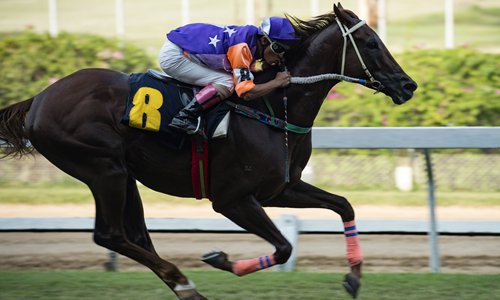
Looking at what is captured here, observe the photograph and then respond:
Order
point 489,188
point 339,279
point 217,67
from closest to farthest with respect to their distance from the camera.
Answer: point 217,67 < point 339,279 < point 489,188

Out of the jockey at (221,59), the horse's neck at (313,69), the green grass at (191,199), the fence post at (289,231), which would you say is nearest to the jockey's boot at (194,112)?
the jockey at (221,59)

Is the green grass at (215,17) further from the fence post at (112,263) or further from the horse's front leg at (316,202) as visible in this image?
the horse's front leg at (316,202)

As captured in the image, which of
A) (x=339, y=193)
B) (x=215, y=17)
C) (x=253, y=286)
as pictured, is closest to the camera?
(x=253, y=286)

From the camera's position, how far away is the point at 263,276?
6.39 metres

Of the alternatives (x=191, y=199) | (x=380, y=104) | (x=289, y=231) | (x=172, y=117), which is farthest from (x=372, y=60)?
(x=380, y=104)

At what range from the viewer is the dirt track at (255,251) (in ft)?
23.9

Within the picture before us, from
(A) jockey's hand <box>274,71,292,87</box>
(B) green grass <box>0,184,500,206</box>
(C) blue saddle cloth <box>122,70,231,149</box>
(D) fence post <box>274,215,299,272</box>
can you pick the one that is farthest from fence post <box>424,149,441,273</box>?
(B) green grass <box>0,184,500,206</box>

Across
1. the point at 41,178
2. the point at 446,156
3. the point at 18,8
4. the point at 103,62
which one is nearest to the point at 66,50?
the point at 103,62

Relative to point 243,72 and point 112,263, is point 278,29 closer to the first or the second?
point 243,72

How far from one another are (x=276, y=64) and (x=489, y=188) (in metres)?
5.07

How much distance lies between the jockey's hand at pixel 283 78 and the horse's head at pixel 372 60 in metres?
0.36

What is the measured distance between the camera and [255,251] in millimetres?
7699

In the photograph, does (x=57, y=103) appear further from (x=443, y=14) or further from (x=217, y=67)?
(x=443, y=14)

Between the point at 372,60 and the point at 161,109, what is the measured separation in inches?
50.6
